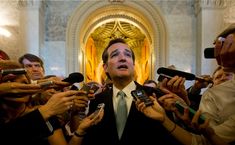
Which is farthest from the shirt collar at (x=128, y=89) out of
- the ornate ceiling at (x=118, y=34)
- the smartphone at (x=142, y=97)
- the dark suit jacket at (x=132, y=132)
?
the ornate ceiling at (x=118, y=34)

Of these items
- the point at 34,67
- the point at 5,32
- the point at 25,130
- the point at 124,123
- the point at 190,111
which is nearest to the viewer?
the point at 190,111

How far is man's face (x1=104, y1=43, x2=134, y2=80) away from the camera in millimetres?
3088

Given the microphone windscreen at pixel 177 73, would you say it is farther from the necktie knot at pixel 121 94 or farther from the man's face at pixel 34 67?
the man's face at pixel 34 67

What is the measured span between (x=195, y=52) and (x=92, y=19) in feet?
12.3

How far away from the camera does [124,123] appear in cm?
289

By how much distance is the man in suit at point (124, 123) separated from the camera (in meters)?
2.79

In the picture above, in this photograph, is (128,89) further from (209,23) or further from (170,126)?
(209,23)

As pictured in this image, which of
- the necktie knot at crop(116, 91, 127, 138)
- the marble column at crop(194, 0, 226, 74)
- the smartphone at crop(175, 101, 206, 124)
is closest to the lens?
the smartphone at crop(175, 101, 206, 124)

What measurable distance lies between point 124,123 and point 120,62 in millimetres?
551

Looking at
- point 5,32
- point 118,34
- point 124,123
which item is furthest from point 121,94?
point 118,34

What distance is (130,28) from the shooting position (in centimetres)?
2212

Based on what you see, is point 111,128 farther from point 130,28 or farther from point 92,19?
point 130,28

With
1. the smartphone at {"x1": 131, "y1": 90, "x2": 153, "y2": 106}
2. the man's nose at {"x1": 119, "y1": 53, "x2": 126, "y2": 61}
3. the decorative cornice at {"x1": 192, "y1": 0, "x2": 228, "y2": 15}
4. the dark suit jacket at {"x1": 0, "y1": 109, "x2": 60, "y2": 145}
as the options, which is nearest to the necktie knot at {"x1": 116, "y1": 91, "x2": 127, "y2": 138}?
the man's nose at {"x1": 119, "y1": 53, "x2": 126, "y2": 61}

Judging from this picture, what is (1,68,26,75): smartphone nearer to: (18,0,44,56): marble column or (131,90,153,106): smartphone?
(131,90,153,106): smartphone
